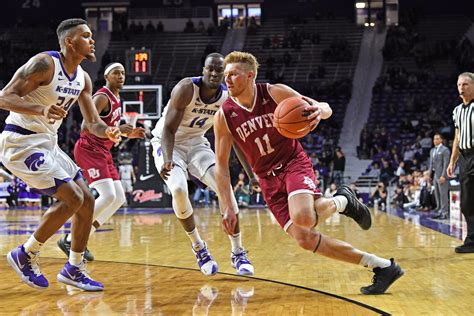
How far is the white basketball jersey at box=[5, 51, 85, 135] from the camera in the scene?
4762 millimetres

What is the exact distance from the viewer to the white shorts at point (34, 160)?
4.72 meters

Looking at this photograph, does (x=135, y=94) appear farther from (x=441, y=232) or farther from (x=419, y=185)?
(x=441, y=232)

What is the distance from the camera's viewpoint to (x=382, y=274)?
4.55 m

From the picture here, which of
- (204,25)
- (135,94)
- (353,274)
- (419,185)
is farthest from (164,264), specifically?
(204,25)

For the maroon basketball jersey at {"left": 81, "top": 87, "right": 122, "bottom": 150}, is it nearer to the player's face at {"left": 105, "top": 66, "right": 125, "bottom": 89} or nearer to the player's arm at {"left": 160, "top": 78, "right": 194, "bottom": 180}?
the player's face at {"left": 105, "top": 66, "right": 125, "bottom": 89}

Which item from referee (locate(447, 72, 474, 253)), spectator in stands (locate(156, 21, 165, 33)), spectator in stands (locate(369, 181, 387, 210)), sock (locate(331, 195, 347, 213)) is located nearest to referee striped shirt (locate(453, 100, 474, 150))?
referee (locate(447, 72, 474, 253))

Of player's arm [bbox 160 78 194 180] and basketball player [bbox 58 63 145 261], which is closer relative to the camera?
player's arm [bbox 160 78 194 180]

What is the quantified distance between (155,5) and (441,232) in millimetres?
26797

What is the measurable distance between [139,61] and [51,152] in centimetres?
1310

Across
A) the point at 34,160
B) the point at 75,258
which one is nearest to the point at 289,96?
the point at 34,160

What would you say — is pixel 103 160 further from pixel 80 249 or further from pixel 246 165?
pixel 80 249

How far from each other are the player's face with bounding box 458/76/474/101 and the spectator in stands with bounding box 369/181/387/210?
1068 cm

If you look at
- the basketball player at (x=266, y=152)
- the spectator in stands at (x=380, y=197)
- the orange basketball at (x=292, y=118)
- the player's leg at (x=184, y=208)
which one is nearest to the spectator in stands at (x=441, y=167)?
the spectator in stands at (x=380, y=197)

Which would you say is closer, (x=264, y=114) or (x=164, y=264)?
(x=264, y=114)
